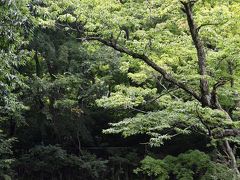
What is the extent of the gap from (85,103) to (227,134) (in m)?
7.79

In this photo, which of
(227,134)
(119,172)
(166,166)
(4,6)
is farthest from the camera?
(119,172)

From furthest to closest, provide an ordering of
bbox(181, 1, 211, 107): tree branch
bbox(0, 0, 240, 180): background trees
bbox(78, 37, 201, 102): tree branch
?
bbox(78, 37, 201, 102): tree branch < bbox(181, 1, 211, 107): tree branch < bbox(0, 0, 240, 180): background trees

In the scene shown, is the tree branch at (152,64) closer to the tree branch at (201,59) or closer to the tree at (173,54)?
the tree at (173,54)

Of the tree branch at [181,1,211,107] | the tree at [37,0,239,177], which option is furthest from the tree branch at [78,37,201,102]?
the tree branch at [181,1,211,107]

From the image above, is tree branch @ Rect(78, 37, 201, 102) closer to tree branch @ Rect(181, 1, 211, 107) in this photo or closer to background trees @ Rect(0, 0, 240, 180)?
background trees @ Rect(0, 0, 240, 180)

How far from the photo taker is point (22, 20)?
5191mm

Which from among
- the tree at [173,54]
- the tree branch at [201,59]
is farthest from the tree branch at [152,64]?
the tree branch at [201,59]

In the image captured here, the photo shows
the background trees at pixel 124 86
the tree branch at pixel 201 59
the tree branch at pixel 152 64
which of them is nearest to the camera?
the background trees at pixel 124 86

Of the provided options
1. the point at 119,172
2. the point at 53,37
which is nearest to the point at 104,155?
the point at 119,172

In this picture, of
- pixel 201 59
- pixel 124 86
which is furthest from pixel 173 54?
pixel 124 86

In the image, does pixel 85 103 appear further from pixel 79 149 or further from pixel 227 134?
pixel 227 134

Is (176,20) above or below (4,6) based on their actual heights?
above

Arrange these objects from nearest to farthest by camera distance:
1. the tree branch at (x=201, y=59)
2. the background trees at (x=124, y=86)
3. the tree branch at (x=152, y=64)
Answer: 1. the background trees at (x=124, y=86)
2. the tree branch at (x=201, y=59)
3. the tree branch at (x=152, y=64)

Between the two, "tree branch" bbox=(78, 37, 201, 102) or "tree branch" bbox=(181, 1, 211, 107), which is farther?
"tree branch" bbox=(78, 37, 201, 102)
